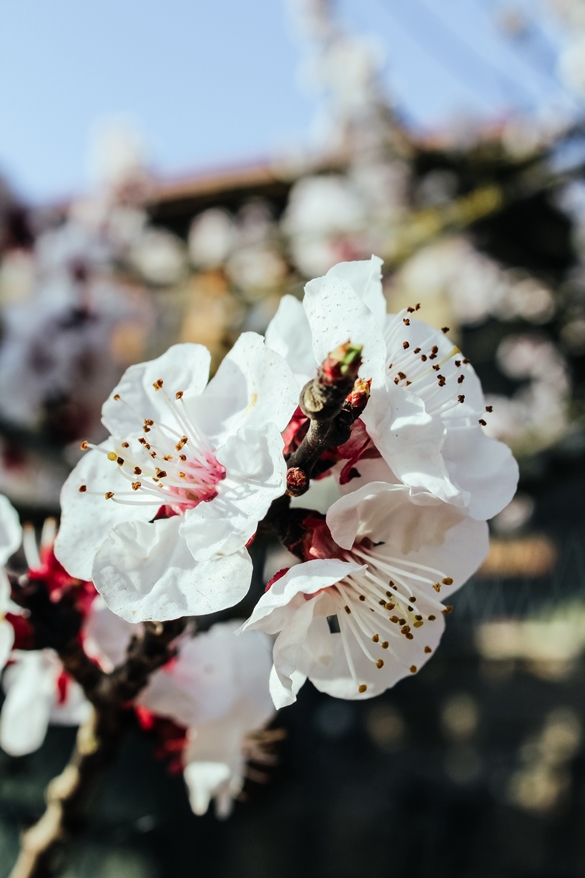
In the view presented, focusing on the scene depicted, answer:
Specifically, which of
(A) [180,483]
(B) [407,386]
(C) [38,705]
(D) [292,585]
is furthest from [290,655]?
(C) [38,705]

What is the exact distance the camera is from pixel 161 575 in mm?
698

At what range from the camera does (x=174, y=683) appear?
3.17 feet

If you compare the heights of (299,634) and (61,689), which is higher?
(299,634)

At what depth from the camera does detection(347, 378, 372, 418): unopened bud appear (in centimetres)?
63

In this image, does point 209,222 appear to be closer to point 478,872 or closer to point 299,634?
point 478,872

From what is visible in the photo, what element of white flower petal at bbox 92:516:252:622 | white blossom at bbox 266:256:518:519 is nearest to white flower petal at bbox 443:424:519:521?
white blossom at bbox 266:256:518:519

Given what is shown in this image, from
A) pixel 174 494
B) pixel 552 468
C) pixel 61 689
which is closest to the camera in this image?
pixel 174 494

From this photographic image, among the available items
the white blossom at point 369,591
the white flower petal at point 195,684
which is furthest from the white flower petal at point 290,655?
the white flower petal at point 195,684

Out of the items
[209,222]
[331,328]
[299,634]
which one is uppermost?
[331,328]

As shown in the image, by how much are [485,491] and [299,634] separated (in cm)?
25

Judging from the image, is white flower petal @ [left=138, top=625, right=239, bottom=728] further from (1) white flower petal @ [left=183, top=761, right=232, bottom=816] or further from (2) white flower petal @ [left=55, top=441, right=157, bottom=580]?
(2) white flower petal @ [left=55, top=441, right=157, bottom=580]

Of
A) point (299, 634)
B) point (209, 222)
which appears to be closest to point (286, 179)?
point (209, 222)

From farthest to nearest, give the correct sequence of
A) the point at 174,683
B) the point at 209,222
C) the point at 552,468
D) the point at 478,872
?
the point at 209,222, the point at 478,872, the point at 552,468, the point at 174,683

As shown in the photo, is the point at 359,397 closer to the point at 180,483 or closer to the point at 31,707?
the point at 180,483
